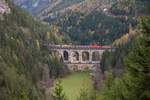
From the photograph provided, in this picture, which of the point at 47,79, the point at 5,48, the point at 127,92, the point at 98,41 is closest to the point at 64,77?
the point at 47,79

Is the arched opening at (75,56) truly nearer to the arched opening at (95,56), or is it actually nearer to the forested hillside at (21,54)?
the arched opening at (95,56)

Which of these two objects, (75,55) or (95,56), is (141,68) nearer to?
(95,56)

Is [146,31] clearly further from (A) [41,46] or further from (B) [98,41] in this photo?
(B) [98,41]

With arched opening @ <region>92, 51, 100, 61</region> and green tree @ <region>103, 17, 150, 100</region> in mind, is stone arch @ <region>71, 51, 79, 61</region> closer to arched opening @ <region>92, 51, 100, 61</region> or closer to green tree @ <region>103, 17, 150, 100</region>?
arched opening @ <region>92, 51, 100, 61</region>

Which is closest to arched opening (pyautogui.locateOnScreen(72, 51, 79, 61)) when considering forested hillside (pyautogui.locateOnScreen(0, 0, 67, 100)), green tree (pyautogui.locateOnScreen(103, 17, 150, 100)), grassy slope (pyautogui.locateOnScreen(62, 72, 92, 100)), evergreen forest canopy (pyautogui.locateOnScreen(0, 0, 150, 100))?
evergreen forest canopy (pyautogui.locateOnScreen(0, 0, 150, 100))

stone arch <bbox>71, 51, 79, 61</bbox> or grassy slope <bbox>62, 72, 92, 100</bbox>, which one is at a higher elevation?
stone arch <bbox>71, 51, 79, 61</bbox>

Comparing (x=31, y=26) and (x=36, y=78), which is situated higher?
(x=31, y=26)
